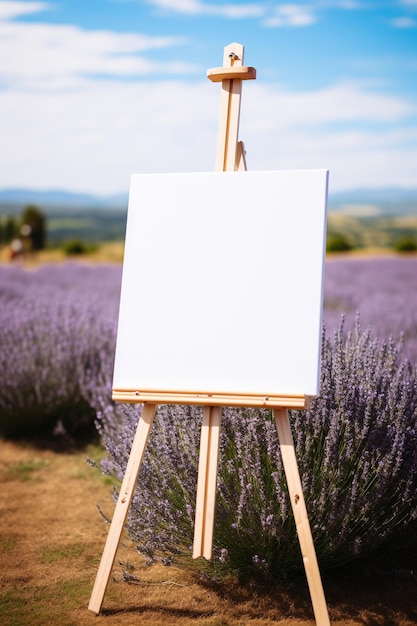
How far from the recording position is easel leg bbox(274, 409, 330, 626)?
1833mm

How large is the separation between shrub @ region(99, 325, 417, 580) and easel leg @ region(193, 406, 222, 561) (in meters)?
0.11

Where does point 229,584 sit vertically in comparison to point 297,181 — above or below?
below

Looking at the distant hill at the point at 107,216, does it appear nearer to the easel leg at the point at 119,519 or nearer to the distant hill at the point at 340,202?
the distant hill at the point at 340,202

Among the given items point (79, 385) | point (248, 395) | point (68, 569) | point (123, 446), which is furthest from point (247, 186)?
point (79, 385)

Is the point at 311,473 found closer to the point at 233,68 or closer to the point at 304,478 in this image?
the point at 304,478

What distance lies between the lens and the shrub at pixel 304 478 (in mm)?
2084

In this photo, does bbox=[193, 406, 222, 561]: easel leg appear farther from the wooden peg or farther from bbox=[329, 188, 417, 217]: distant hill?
bbox=[329, 188, 417, 217]: distant hill

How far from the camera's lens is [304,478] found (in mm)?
2123

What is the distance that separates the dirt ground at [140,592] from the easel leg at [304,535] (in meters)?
0.24

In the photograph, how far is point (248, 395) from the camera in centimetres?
198

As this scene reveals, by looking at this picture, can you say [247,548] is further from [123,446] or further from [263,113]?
[263,113]

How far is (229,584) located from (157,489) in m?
0.39

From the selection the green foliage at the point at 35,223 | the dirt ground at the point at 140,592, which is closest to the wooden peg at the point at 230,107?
the dirt ground at the point at 140,592

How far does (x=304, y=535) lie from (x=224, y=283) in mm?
748
